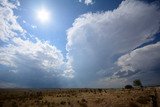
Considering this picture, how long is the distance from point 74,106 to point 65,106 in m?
1.49

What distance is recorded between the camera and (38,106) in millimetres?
30812

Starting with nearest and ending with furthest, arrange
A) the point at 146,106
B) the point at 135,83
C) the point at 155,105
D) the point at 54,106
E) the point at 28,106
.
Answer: the point at 155,105
the point at 146,106
the point at 54,106
the point at 28,106
the point at 135,83

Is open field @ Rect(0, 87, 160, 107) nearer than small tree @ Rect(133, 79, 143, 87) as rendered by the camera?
Yes

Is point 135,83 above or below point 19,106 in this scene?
above

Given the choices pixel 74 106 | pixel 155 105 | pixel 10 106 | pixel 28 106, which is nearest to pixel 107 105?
pixel 74 106

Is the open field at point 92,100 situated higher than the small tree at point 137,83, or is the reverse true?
the small tree at point 137,83

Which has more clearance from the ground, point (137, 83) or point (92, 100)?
point (137, 83)

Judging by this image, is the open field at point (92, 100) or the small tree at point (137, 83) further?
the small tree at point (137, 83)

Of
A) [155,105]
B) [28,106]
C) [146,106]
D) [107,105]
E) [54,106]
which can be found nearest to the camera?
[155,105]

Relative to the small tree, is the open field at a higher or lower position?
lower

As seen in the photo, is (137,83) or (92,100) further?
(137,83)

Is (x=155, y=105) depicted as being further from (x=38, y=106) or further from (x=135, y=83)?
(x=135, y=83)

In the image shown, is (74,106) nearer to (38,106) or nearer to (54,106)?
(54,106)

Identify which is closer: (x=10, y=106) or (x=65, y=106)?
(x=65, y=106)
